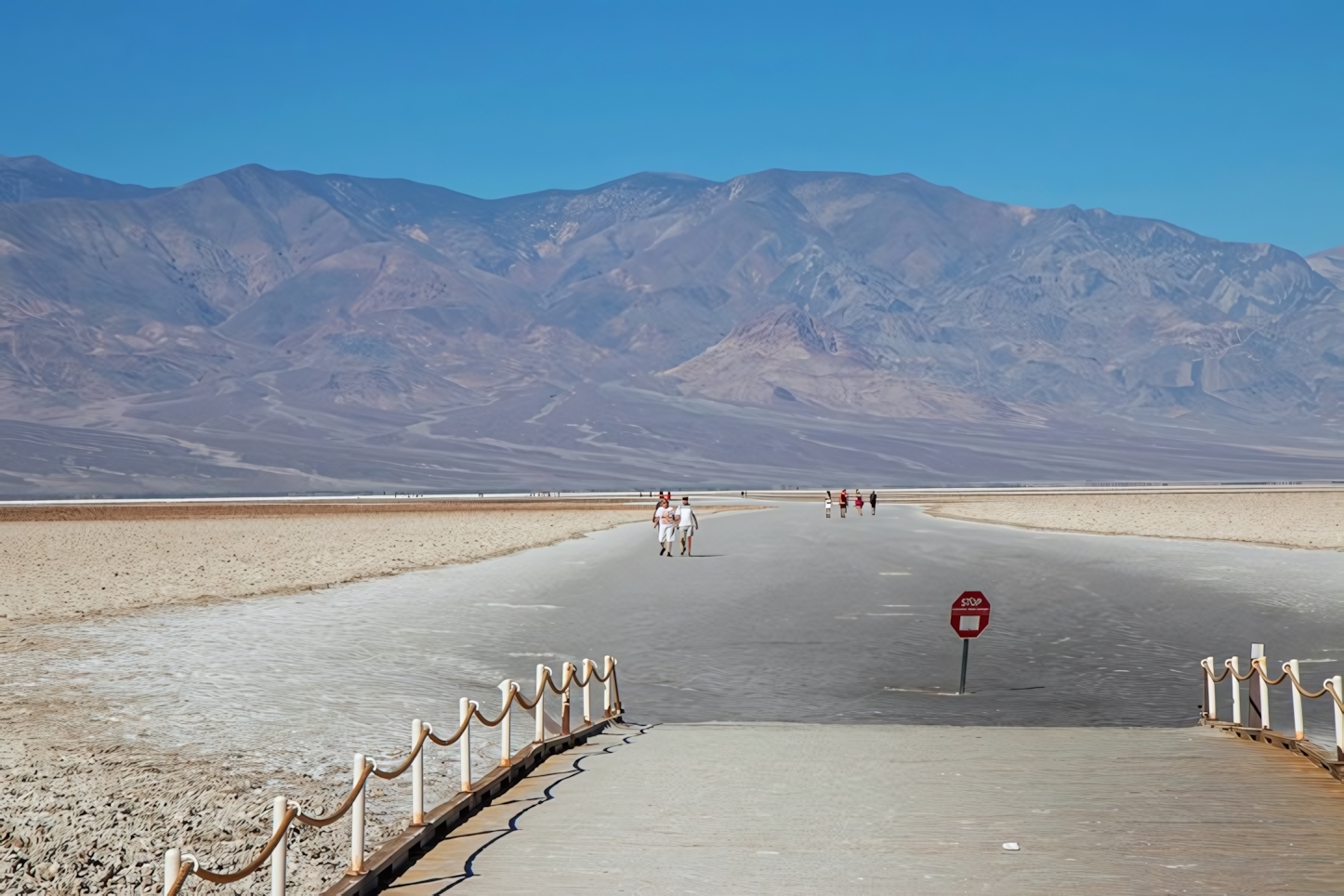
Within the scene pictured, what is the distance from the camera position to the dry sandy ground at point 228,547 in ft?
110

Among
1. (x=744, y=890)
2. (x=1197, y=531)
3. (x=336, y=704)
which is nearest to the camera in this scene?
(x=744, y=890)

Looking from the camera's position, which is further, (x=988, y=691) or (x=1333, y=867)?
(x=988, y=691)

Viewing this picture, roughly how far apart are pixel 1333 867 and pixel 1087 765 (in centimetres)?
349

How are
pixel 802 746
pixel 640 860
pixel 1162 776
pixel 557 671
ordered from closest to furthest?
1. pixel 640 860
2. pixel 1162 776
3. pixel 802 746
4. pixel 557 671

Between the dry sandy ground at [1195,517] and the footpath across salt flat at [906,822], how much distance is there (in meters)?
38.5

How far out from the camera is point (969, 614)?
19219mm

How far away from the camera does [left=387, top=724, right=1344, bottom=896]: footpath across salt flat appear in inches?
324

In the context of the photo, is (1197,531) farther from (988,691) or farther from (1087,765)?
(1087,765)

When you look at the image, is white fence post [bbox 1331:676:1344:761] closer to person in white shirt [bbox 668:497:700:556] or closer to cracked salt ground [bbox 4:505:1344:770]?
cracked salt ground [bbox 4:505:1344:770]

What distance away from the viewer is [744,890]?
8.03 m

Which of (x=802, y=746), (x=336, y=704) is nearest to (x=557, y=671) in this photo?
(x=336, y=704)

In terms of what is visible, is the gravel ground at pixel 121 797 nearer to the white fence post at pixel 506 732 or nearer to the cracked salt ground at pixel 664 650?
the cracked salt ground at pixel 664 650

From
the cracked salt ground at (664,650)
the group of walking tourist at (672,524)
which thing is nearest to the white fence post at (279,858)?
the cracked salt ground at (664,650)

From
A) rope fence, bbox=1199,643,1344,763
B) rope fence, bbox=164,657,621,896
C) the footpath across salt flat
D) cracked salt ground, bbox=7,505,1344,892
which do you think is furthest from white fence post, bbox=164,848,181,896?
rope fence, bbox=1199,643,1344,763
